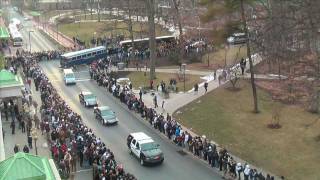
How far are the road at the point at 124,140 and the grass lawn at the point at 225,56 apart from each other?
14807 mm

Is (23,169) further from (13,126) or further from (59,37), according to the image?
(59,37)

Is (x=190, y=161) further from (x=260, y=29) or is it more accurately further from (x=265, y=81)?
(x=260, y=29)

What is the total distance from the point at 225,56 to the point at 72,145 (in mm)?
31859

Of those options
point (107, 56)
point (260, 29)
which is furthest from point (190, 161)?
point (107, 56)

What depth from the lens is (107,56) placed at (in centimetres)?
6756

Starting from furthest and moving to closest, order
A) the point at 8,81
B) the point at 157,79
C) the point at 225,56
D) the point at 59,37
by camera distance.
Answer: the point at 59,37 → the point at 225,56 → the point at 157,79 → the point at 8,81

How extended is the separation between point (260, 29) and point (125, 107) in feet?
61.3

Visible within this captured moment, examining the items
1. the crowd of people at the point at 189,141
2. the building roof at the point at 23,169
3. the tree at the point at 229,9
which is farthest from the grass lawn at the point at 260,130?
the building roof at the point at 23,169

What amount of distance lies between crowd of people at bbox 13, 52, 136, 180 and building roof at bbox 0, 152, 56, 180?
7830mm

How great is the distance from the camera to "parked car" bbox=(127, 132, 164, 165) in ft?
105

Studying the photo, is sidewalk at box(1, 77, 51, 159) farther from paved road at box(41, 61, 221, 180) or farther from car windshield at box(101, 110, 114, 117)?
car windshield at box(101, 110, 114, 117)

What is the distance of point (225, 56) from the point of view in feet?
199

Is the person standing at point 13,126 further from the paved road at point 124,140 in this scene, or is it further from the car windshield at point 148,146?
the car windshield at point 148,146

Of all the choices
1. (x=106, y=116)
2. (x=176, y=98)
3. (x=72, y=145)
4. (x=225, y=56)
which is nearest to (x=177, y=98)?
(x=176, y=98)
